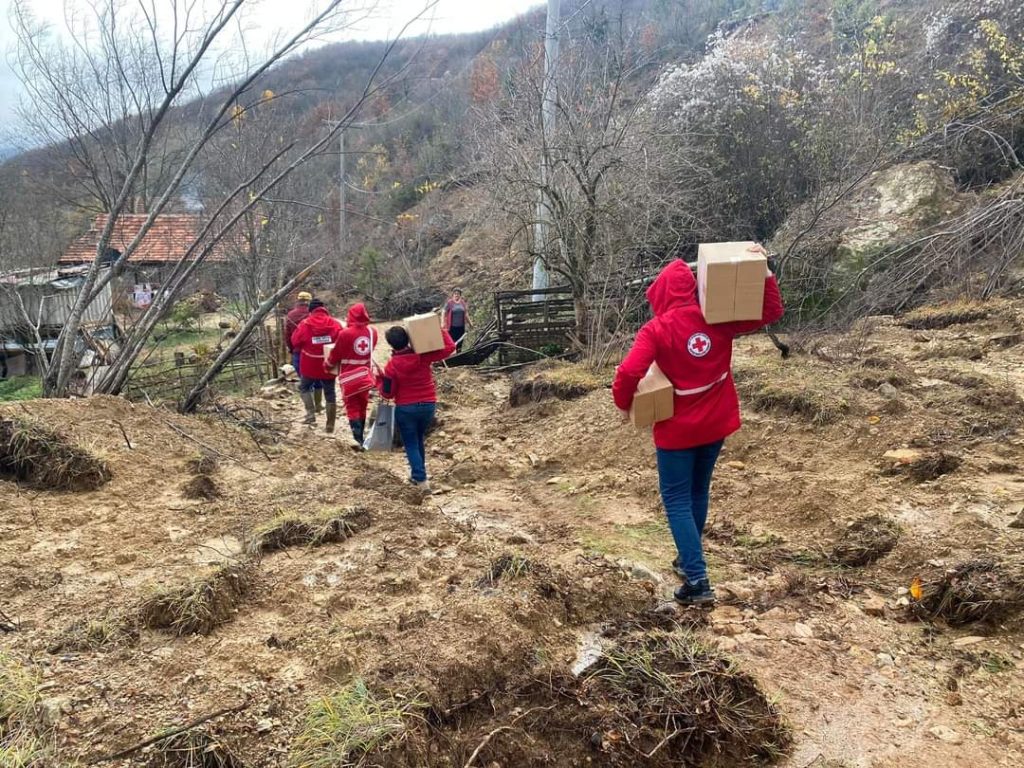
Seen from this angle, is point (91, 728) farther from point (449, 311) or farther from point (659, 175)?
point (659, 175)

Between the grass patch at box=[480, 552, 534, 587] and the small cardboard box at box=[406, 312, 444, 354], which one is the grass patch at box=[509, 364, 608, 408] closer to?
the small cardboard box at box=[406, 312, 444, 354]

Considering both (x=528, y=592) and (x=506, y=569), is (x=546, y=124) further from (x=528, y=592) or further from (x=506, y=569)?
(x=528, y=592)

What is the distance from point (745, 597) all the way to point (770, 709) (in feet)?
3.53

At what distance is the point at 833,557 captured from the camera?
3969mm

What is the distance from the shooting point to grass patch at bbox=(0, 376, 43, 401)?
18.6m

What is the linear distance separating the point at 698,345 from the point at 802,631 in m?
1.37

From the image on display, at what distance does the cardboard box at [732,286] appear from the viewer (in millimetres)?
3207

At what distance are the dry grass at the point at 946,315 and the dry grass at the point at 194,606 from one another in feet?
29.2

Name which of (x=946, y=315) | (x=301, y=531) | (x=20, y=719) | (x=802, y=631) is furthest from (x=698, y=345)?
(x=946, y=315)

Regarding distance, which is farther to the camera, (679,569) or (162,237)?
(162,237)

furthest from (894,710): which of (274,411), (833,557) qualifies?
(274,411)

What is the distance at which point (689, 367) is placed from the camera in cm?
335

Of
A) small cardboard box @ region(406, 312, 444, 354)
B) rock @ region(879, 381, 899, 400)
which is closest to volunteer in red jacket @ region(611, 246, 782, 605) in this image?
small cardboard box @ region(406, 312, 444, 354)

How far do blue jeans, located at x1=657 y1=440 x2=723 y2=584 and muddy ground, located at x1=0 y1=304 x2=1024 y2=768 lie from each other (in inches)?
9.2
